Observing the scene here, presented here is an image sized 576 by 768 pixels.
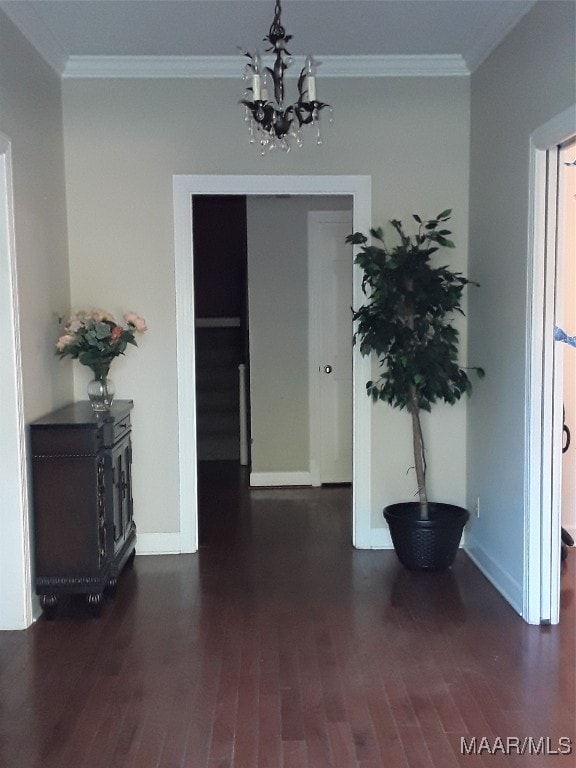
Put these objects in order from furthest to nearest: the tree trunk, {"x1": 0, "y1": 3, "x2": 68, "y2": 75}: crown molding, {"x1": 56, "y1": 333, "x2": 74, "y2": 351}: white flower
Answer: the tree trunk
{"x1": 56, "y1": 333, "x2": 74, "y2": 351}: white flower
{"x1": 0, "y1": 3, "x2": 68, "y2": 75}: crown molding

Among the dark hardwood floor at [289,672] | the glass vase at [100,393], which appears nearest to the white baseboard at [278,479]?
the dark hardwood floor at [289,672]

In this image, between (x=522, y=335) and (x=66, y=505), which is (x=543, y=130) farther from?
(x=66, y=505)

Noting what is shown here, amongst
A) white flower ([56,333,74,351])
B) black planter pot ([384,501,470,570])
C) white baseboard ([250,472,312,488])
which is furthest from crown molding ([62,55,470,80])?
white baseboard ([250,472,312,488])

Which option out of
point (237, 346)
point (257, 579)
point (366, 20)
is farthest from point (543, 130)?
point (237, 346)

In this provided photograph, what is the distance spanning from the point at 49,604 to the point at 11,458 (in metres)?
0.77

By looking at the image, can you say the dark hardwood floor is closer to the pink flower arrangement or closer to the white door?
the pink flower arrangement

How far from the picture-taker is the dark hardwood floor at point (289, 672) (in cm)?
252

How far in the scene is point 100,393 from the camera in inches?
158

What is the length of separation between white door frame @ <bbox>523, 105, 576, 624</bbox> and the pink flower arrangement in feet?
6.92

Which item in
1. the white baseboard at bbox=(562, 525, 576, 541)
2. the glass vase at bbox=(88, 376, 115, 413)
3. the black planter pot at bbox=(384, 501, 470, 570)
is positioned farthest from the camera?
the white baseboard at bbox=(562, 525, 576, 541)

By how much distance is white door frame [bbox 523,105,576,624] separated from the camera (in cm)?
334

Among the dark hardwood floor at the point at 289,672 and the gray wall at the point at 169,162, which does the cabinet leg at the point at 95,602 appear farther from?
the gray wall at the point at 169,162

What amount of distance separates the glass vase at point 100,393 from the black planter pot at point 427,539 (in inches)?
68.6

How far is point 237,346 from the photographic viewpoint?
8.27 meters
